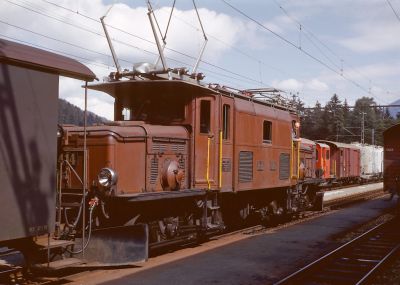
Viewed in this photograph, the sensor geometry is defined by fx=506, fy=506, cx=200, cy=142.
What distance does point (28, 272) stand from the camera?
26.1 feet

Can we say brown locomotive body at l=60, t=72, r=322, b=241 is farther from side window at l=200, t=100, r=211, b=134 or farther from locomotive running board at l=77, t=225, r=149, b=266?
locomotive running board at l=77, t=225, r=149, b=266

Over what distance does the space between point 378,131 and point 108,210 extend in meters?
104

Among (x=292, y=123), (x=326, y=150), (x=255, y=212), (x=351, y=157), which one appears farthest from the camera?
(x=351, y=157)

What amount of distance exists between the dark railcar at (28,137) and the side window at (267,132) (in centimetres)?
766

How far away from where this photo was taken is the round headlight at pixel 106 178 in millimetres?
8414

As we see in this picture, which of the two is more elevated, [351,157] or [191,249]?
[351,157]

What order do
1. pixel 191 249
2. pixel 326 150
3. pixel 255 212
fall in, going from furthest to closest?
pixel 326 150, pixel 255 212, pixel 191 249

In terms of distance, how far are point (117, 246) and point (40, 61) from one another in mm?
3385

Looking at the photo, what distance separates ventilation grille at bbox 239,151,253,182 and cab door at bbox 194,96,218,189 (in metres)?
1.28

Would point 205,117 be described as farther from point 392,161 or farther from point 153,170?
point 392,161

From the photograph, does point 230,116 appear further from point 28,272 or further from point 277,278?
point 28,272

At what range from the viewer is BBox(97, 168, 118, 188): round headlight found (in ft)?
27.6

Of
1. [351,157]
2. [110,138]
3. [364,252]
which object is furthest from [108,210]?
[351,157]

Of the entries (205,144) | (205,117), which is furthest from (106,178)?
(205,117)
